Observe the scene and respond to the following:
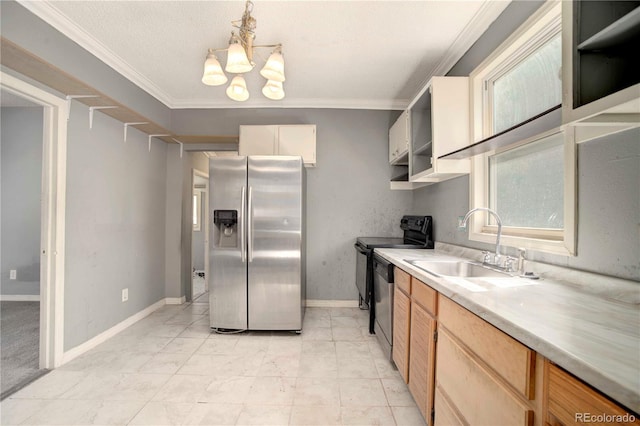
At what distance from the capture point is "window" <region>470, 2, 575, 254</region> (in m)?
1.35

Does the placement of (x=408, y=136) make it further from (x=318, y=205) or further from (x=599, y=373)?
(x=599, y=373)

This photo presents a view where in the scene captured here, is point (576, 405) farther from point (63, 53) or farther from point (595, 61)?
point (63, 53)

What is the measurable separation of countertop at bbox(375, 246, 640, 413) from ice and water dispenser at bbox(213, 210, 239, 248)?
1.99 m

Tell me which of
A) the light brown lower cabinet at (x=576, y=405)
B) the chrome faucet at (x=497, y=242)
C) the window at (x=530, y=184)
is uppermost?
the window at (x=530, y=184)

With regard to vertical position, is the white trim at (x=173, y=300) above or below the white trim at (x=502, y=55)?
below

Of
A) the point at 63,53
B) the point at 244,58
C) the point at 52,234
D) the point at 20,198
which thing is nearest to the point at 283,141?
the point at 244,58

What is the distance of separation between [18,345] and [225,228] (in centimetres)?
201

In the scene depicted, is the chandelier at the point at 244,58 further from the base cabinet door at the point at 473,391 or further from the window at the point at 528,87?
the base cabinet door at the point at 473,391

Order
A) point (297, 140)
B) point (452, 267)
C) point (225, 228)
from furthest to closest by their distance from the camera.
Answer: point (297, 140) → point (225, 228) → point (452, 267)

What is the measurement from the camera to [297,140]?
10.2ft

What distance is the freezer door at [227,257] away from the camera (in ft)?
8.56

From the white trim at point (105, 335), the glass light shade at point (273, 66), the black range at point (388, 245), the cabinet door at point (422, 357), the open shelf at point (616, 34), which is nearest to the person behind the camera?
the open shelf at point (616, 34)

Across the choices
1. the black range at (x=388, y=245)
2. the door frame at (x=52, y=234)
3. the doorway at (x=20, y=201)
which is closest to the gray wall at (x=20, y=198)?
the doorway at (x=20, y=201)

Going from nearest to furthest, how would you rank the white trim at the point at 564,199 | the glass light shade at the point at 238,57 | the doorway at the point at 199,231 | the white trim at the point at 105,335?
1. the white trim at the point at 564,199
2. the glass light shade at the point at 238,57
3. the white trim at the point at 105,335
4. the doorway at the point at 199,231
